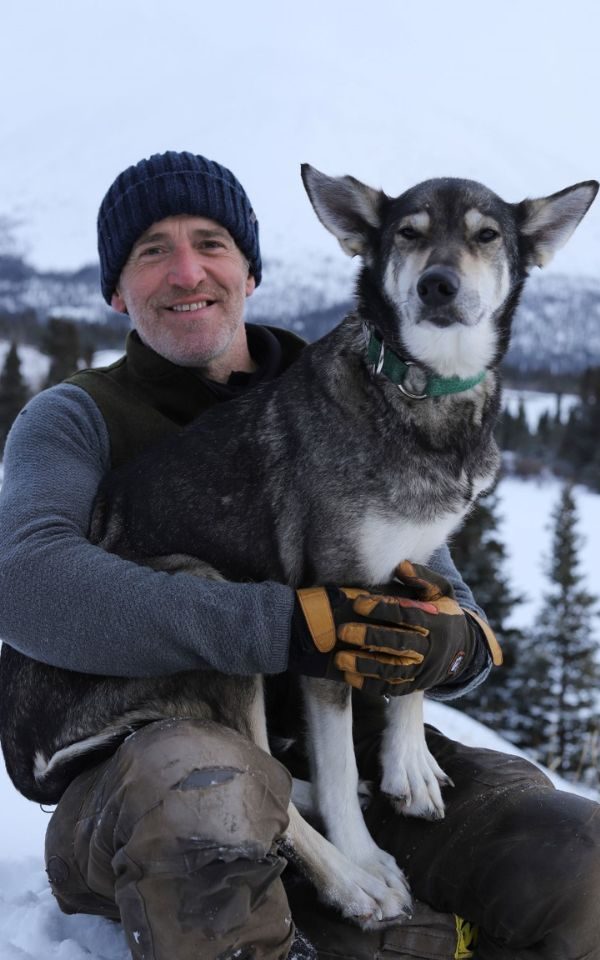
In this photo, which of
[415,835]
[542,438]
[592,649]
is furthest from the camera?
[542,438]

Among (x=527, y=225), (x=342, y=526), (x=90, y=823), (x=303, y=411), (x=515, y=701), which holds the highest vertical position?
(x=527, y=225)

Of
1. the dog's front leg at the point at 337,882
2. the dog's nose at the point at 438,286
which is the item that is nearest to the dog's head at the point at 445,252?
the dog's nose at the point at 438,286

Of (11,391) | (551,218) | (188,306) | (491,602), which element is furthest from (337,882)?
(11,391)

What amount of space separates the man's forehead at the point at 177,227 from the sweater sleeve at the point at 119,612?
1.37 m

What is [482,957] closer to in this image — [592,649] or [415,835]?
[415,835]

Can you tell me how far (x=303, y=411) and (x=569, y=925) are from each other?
191 centimetres

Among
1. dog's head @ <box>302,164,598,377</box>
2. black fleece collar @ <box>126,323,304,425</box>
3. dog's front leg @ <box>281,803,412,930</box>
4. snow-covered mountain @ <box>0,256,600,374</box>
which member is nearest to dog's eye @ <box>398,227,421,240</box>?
dog's head @ <box>302,164,598,377</box>

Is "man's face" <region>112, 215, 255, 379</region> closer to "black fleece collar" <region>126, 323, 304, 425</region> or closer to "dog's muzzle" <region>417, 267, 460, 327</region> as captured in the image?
"black fleece collar" <region>126, 323, 304, 425</region>

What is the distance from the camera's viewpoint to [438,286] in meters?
2.85

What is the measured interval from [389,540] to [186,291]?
1401 mm

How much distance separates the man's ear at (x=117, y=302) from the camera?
3895 mm

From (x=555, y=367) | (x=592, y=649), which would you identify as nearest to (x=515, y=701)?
(x=592, y=649)

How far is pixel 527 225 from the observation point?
10.6ft

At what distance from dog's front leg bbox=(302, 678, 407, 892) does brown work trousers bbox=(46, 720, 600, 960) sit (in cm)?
19
